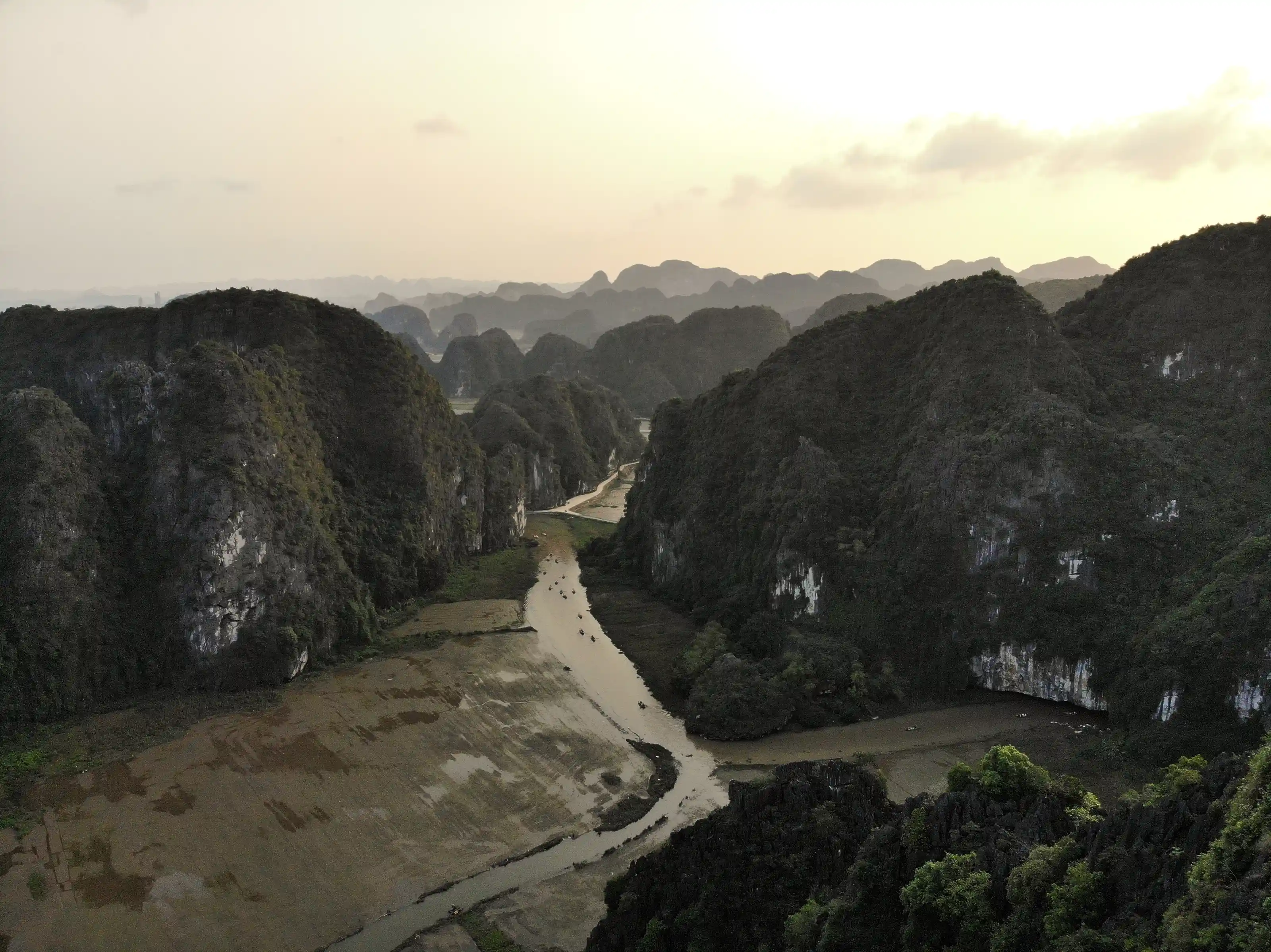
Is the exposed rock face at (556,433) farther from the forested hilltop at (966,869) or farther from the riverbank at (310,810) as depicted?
the forested hilltop at (966,869)

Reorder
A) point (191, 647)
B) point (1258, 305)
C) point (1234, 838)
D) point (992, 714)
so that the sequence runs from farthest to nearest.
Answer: point (1258, 305) → point (191, 647) → point (992, 714) → point (1234, 838)

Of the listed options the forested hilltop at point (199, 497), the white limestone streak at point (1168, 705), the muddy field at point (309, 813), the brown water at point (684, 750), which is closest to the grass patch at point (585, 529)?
the forested hilltop at point (199, 497)

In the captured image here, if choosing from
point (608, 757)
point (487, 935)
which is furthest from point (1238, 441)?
point (487, 935)

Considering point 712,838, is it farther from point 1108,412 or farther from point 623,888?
point 1108,412

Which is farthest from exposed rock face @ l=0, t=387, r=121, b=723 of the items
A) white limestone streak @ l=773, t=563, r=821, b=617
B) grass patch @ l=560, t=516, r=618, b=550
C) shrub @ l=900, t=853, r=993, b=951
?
grass patch @ l=560, t=516, r=618, b=550

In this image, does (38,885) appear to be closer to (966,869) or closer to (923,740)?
(966,869)

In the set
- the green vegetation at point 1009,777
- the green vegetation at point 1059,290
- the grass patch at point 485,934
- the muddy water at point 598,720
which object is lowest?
the grass patch at point 485,934

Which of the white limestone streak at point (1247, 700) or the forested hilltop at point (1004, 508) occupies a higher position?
the forested hilltop at point (1004, 508)
